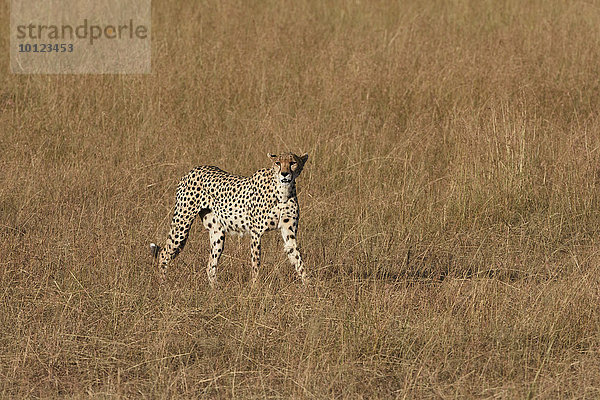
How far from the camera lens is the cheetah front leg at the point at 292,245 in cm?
504

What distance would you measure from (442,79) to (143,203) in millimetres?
3171

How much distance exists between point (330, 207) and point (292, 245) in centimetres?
155

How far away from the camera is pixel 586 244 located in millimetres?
6117

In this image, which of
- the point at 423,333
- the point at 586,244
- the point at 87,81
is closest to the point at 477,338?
the point at 423,333

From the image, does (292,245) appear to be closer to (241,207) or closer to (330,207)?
(241,207)

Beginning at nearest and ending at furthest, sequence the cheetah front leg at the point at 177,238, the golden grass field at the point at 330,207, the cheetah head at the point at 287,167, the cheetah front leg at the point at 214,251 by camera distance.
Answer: the golden grass field at the point at 330,207, the cheetah head at the point at 287,167, the cheetah front leg at the point at 214,251, the cheetah front leg at the point at 177,238

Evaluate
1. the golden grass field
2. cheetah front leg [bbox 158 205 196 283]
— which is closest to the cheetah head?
the golden grass field

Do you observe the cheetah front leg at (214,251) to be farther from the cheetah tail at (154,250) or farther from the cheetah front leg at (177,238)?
the cheetah tail at (154,250)

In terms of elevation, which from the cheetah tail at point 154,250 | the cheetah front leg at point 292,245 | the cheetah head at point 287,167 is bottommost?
the cheetah tail at point 154,250

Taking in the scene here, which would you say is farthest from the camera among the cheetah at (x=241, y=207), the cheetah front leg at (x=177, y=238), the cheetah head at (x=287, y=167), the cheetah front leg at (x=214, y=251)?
the cheetah front leg at (x=177, y=238)

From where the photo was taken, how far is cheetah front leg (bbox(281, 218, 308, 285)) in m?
5.04

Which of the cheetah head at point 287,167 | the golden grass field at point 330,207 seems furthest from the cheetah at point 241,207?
the golden grass field at point 330,207

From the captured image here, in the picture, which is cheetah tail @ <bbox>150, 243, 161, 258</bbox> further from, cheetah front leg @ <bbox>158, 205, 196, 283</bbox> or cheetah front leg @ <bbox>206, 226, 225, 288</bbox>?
cheetah front leg @ <bbox>206, 226, 225, 288</bbox>

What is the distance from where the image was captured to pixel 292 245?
504cm
